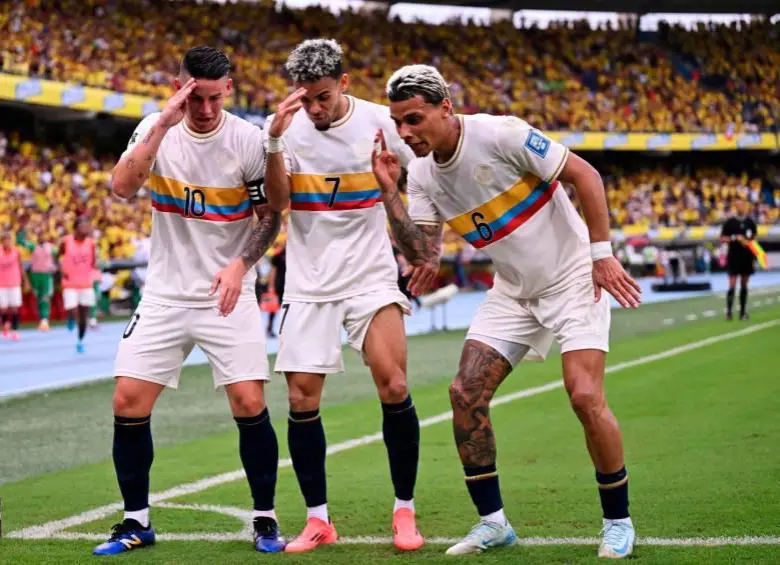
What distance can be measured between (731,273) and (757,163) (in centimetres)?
3869

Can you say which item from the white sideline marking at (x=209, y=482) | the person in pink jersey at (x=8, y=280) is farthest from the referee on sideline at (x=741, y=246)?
the person in pink jersey at (x=8, y=280)

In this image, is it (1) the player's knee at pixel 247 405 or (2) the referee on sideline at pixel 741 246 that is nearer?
(1) the player's knee at pixel 247 405

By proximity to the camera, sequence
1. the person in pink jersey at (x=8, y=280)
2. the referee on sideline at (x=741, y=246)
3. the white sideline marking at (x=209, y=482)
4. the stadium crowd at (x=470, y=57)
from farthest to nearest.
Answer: the stadium crowd at (x=470, y=57) < the person in pink jersey at (x=8, y=280) < the referee on sideline at (x=741, y=246) < the white sideline marking at (x=209, y=482)

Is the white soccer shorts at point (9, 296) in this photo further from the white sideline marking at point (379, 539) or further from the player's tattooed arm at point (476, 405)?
the player's tattooed arm at point (476, 405)

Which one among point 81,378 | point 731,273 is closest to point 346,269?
point 81,378

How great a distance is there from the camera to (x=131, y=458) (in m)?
6.00

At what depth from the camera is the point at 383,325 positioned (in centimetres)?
610

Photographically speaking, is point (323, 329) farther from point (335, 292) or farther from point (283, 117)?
point (283, 117)

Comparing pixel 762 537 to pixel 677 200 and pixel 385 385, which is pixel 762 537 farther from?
pixel 677 200

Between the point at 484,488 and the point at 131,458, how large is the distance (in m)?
1.67

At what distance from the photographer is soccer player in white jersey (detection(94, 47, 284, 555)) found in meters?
5.97

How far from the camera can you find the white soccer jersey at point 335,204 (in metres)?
6.08

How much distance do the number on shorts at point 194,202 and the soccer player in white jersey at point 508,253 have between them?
883 mm

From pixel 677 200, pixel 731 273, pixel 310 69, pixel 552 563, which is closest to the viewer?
pixel 552 563
